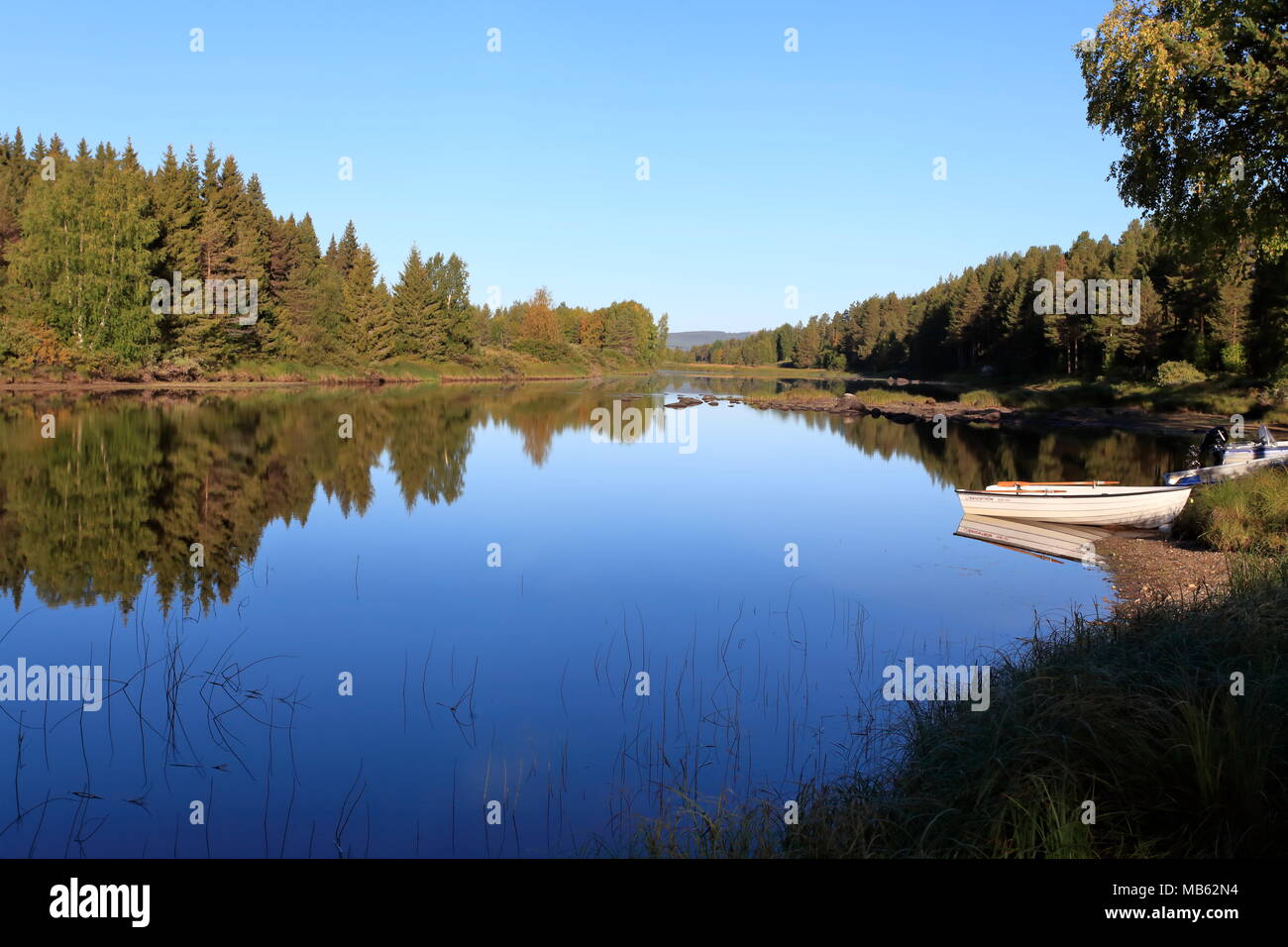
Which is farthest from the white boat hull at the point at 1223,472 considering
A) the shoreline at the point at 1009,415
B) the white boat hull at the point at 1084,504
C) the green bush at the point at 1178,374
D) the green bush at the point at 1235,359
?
the green bush at the point at 1235,359

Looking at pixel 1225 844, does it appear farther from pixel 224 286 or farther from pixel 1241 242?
pixel 224 286

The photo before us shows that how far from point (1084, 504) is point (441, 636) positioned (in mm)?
15542

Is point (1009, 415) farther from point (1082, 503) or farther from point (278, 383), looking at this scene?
point (278, 383)

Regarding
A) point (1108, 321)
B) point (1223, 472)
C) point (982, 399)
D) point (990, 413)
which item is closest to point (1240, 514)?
point (1223, 472)

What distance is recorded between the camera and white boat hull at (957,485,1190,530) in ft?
66.5

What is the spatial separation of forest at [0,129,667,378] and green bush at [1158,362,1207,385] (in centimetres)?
6729

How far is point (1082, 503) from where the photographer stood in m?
20.7

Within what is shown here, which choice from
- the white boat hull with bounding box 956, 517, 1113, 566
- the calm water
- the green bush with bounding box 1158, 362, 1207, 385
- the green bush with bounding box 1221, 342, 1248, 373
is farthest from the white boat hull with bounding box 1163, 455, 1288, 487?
the green bush with bounding box 1221, 342, 1248, 373

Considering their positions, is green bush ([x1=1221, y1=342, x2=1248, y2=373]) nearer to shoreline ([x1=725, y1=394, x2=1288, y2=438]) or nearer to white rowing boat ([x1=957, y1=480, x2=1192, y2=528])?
shoreline ([x1=725, y1=394, x2=1288, y2=438])

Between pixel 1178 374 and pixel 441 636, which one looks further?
pixel 1178 374

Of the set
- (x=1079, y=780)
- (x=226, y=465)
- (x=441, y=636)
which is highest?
(x=226, y=465)
